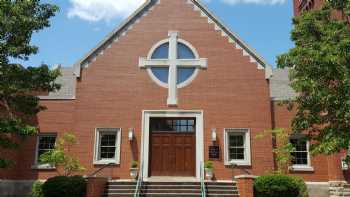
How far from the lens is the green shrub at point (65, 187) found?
1694 centimetres

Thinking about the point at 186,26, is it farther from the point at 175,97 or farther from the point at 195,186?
the point at 195,186

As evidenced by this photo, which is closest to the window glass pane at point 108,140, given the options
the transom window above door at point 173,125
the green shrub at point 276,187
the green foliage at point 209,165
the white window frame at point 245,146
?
the transom window above door at point 173,125

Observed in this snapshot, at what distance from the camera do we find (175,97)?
21.0 meters

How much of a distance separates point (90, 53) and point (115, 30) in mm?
1862

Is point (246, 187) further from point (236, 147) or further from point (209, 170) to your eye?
point (236, 147)

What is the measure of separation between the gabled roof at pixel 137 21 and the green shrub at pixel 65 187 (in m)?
6.47

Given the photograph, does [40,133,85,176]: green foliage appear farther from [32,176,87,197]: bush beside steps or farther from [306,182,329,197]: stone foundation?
[306,182,329,197]: stone foundation

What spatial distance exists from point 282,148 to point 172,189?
18.5ft

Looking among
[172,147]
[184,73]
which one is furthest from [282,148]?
[184,73]

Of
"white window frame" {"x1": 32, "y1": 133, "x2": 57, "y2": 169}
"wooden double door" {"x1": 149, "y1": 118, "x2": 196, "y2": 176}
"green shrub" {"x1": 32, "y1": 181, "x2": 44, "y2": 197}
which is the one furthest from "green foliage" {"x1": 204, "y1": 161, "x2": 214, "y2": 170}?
"white window frame" {"x1": 32, "y1": 133, "x2": 57, "y2": 169}

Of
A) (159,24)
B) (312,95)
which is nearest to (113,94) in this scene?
(159,24)

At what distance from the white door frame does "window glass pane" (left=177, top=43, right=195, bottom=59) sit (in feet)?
10.2

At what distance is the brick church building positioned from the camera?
2042 cm

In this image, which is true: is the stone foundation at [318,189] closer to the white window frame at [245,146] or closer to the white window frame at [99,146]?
the white window frame at [245,146]
